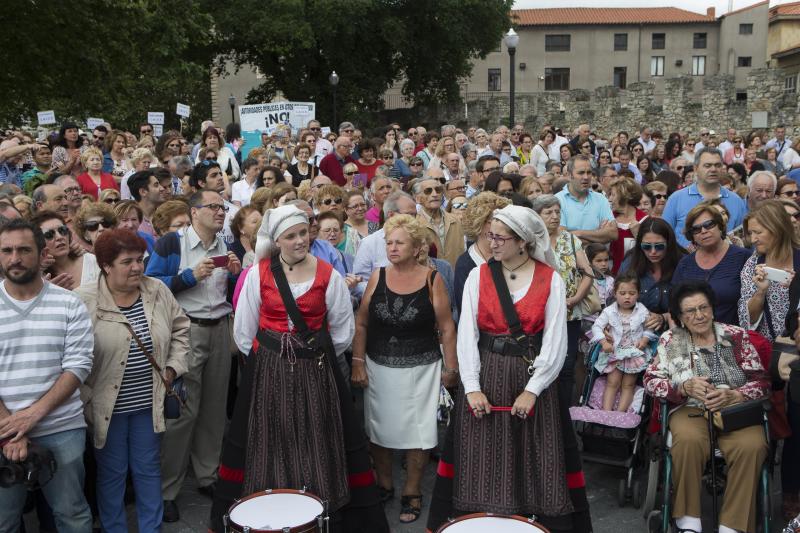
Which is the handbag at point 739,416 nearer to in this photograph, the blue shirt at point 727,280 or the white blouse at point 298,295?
the blue shirt at point 727,280

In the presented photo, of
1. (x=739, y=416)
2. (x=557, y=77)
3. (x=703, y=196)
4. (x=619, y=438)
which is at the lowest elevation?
(x=619, y=438)

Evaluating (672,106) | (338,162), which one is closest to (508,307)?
(338,162)

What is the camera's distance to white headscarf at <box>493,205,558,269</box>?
14.2 feet

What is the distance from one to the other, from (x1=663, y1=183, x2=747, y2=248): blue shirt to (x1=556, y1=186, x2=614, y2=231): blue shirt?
59 centimetres

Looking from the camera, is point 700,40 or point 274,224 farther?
point 700,40

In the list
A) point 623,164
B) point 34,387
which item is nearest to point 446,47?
point 623,164

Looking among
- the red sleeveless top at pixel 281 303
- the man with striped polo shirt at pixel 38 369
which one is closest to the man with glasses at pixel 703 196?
the red sleeveless top at pixel 281 303

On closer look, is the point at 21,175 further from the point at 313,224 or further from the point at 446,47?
the point at 446,47

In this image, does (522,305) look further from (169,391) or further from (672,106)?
(672,106)

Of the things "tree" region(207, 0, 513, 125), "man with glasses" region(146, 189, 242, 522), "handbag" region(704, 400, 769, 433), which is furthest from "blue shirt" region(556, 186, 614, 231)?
"tree" region(207, 0, 513, 125)

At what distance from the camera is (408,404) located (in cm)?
517

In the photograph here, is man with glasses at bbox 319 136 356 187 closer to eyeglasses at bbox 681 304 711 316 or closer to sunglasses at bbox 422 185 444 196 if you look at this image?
→ sunglasses at bbox 422 185 444 196

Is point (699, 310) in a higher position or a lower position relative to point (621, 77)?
lower

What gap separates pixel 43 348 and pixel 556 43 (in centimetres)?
6292
